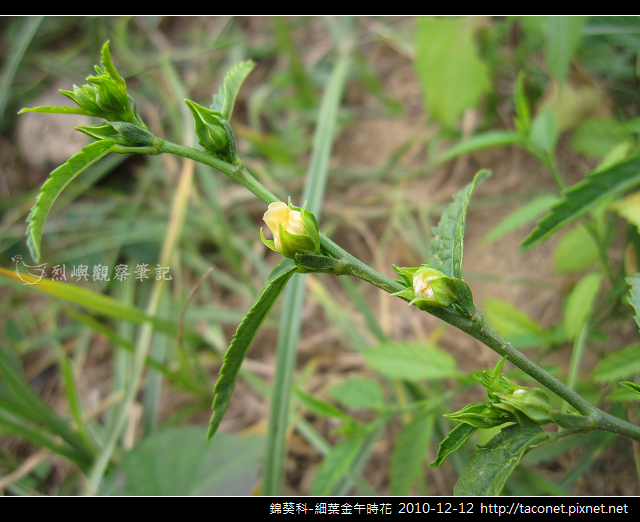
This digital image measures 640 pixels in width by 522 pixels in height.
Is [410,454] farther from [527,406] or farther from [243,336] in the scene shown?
[243,336]

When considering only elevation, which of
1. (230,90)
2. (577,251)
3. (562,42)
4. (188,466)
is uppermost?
(562,42)

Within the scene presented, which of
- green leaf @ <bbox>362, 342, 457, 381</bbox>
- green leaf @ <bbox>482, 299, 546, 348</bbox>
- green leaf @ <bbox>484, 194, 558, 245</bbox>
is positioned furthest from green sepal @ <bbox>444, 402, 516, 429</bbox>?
green leaf @ <bbox>484, 194, 558, 245</bbox>

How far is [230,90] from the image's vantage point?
69cm

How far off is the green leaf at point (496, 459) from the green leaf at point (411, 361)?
0.40 m

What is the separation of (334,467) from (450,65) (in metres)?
1.38

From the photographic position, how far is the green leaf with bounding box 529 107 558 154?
3.63 feet

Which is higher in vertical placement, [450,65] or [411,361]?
[450,65]

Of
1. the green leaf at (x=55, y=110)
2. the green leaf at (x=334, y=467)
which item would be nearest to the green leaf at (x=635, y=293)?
the green leaf at (x=334, y=467)

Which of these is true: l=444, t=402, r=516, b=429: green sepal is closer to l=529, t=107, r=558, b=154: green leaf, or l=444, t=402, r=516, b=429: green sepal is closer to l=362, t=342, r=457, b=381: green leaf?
l=362, t=342, r=457, b=381: green leaf

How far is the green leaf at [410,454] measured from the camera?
3.30 ft

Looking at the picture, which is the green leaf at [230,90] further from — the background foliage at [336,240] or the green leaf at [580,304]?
the green leaf at [580,304]

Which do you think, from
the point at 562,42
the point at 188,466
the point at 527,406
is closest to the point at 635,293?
the point at 527,406

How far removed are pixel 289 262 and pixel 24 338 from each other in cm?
161
